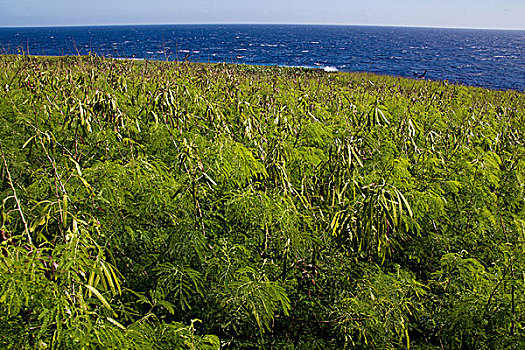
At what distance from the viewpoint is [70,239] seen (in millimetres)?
1958

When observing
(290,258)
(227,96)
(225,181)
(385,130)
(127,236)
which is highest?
(227,96)

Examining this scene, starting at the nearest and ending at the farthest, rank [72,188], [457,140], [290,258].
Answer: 1. [72,188]
2. [290,258]
3. [457,140]

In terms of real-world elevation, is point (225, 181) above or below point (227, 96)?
below

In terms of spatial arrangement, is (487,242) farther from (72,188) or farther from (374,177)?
(72,188)

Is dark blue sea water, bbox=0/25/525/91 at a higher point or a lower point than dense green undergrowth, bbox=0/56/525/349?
higher

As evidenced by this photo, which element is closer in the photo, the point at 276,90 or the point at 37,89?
the point at 37,89

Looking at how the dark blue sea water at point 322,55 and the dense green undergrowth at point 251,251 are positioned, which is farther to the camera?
the dark blue sea water at point 322,55

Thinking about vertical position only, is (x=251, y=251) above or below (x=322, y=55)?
below

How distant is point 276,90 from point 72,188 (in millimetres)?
5285

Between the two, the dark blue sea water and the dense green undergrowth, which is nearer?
the dense green undergrowth

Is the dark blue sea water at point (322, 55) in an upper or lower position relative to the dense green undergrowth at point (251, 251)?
upper

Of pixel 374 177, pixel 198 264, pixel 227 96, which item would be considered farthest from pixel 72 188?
pixel 227 96

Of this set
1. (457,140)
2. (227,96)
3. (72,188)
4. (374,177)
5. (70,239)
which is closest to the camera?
(70,239)

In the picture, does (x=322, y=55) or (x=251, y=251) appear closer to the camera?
(x=251, y=251)
